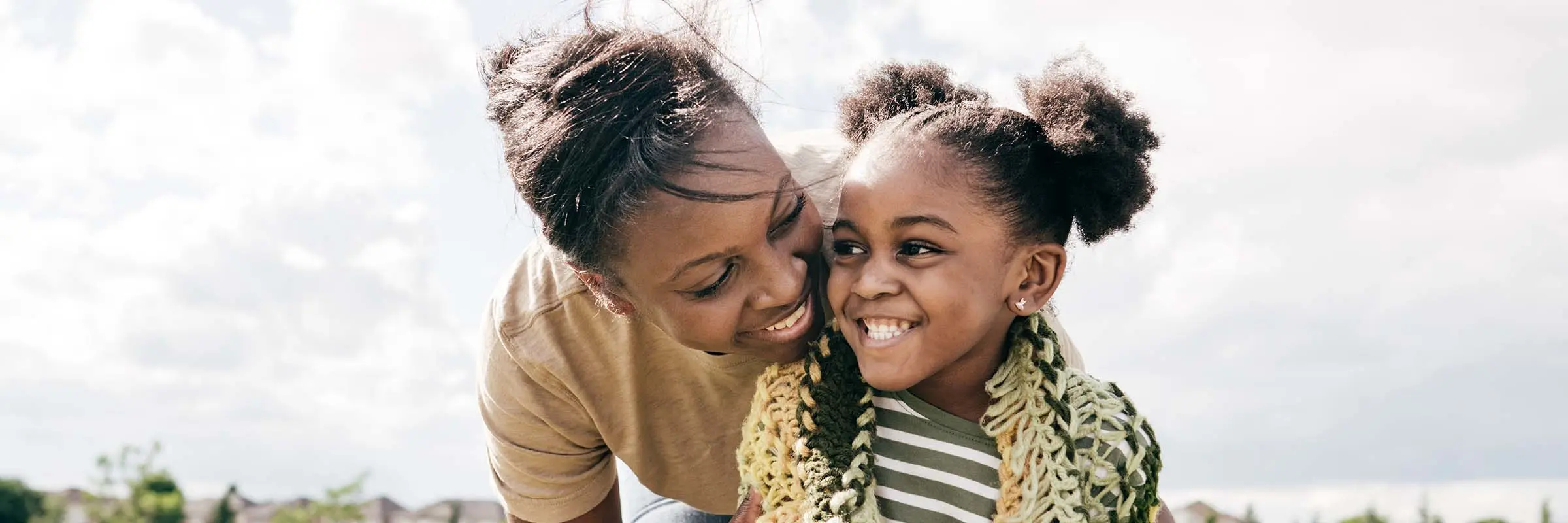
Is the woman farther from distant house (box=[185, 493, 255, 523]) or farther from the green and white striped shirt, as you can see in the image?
distant house (box=[185, 493, 255, 523])

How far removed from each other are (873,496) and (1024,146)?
2.65 feet

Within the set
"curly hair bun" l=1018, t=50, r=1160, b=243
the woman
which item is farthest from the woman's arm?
"curly hair bun" l=1018, t=50, r=1160, b=243

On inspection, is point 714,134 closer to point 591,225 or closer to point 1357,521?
point 591,225

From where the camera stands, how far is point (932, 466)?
2734mm

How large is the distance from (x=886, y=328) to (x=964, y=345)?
0.54 feet

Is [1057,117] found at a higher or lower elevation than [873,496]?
higher

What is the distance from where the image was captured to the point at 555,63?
2.59 metres

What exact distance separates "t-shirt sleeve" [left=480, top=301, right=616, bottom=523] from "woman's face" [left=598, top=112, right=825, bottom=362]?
1.93ft

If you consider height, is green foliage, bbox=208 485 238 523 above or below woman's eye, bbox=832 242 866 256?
below

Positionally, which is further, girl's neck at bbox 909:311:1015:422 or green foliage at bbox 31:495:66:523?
green foliage at bbox 31:495:66:523

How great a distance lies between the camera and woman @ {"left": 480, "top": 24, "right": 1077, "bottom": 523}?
2389 mm

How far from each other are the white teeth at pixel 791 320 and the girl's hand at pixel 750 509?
41cm

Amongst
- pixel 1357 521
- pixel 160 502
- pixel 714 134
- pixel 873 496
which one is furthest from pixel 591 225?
pixel 160 502

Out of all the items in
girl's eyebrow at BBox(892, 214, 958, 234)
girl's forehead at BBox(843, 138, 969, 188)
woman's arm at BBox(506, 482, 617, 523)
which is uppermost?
girl's forehead at BBox(843, 138, 969, 188)
